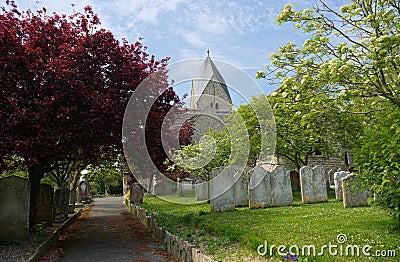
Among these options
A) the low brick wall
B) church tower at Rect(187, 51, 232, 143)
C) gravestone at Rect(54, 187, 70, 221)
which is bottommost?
the low brick wall

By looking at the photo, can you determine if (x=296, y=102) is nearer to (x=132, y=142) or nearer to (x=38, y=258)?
(x=132, y=142)

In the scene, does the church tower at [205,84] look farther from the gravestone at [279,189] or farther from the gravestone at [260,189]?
the gravestone at [279,189]

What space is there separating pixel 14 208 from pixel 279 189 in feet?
27.2

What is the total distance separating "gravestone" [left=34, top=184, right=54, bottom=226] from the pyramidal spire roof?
535 cm

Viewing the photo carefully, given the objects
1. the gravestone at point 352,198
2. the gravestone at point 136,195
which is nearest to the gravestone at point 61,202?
the gravestone at point 136,195

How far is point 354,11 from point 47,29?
23.7 ft

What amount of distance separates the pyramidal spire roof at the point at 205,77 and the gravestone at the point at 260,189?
10.8 ft

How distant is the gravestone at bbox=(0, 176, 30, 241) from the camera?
8.61m

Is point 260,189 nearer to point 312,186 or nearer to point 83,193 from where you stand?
point 312,186

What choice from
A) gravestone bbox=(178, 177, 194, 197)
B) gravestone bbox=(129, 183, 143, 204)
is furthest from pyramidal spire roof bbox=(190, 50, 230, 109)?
gravestone bbox=(129, 183, 143, 204)

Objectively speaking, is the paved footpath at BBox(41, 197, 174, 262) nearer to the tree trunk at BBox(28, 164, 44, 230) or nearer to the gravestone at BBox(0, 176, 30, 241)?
the gravestone at BBox(0, 176, 30, 241)

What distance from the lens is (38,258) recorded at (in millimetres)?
7668

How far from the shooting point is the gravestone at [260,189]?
42.2ft

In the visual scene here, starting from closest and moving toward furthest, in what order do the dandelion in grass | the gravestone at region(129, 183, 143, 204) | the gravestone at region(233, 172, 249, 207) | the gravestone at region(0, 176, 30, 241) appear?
the dandelion in grass → the gravestone at region(0, 176, 30, 241) → the gravestone at region(233, 172, 249, 207) → the gravestone at region(129, 183, 143, 204)
